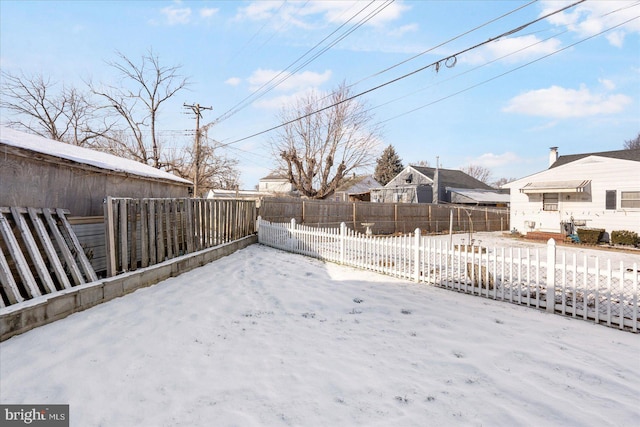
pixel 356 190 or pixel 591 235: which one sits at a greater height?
pixel 356 190

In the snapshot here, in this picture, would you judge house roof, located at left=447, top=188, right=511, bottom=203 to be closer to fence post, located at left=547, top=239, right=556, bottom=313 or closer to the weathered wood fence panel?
the weathered wood fence panel

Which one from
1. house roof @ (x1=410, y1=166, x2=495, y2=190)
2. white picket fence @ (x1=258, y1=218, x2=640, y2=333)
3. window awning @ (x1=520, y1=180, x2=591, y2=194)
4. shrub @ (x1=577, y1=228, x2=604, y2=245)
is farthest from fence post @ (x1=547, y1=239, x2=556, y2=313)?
house roof @ (x1=410, y1=166, x2=495, y2=190)

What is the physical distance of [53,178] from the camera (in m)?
4.84

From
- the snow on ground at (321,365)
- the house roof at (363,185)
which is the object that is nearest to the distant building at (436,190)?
the house roof at (363,185)

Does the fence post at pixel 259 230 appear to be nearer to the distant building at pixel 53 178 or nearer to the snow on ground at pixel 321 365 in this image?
the distant building at pixel 53 178

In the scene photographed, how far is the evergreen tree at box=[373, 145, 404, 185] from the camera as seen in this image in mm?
46469

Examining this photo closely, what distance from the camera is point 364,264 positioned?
7.36m

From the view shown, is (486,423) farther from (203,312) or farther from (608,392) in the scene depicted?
(203,312)

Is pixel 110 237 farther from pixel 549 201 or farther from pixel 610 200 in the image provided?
pixel 549 201

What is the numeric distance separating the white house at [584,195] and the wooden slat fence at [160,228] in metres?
15.4

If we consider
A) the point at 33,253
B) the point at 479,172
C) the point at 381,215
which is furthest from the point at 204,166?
the point at 479,172

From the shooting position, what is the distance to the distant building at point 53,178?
4.15m

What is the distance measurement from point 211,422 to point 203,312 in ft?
7.38

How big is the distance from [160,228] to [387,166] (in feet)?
143
